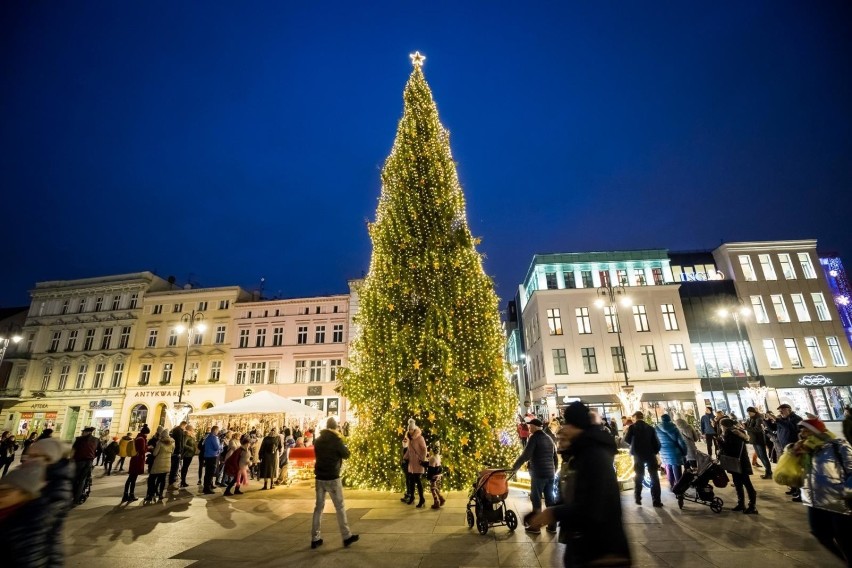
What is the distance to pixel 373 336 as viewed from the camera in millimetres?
11945

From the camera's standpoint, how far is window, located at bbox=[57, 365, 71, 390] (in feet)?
127

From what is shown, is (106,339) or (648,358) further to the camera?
(106,339)

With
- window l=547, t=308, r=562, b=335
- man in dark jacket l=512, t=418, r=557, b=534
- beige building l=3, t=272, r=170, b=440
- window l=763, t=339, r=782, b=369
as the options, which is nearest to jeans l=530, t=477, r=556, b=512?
man in dark jacket l=512, t=418, r=557, b=534

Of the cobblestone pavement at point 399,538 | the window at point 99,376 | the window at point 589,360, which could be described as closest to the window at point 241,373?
the window at point 99,376

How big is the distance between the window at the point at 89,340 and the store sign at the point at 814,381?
208ft

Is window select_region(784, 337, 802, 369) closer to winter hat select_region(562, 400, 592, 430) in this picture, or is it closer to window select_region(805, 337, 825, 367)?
window select_region(805, 337, 825, 367)

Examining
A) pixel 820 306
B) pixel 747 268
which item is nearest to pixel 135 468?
pixel 747 268

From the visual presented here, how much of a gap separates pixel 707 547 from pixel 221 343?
39656 mm

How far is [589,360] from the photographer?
34.6 metres

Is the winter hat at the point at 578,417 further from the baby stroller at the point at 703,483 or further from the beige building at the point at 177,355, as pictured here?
the beige building at the point at 177,355

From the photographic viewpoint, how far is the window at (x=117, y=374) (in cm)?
3822

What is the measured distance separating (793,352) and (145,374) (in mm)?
57224

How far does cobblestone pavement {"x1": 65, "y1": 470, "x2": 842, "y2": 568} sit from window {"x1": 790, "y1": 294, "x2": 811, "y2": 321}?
34.4m

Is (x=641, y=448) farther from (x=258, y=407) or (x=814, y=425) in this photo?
(x=258, y=407)
